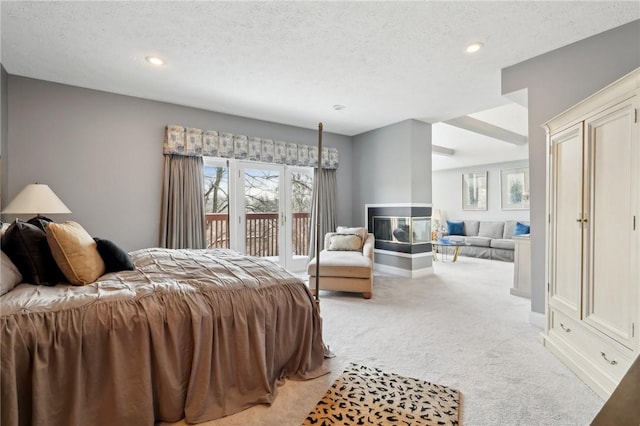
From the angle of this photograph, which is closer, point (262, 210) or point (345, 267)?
point (345, 267)

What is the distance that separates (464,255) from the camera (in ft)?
24.9

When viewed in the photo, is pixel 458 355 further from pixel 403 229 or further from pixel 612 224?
pixel 403 229

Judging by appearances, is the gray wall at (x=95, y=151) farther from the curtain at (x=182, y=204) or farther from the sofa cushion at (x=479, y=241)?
the sofa cushion at (x=479, y=241)

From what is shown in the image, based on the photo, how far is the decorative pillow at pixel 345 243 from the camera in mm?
4551

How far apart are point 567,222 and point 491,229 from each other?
5925 mm

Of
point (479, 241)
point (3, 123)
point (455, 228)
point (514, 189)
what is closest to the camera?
point (3, 123)

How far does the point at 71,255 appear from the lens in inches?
69.3

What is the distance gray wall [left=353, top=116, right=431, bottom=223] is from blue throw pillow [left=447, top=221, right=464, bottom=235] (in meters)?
3.59

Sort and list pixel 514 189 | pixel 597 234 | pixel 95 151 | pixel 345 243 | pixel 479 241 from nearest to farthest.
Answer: pixel 597 234
pixel 95 151
pixel 345 243
pixel 479 241
pixel 514 189

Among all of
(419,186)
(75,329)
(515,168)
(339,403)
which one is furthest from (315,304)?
(515,168)

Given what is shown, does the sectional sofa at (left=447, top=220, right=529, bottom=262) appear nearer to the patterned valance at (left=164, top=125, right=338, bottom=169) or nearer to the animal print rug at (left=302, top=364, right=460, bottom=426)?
the patterned valance at (left=164, top=125, right=338, bottom=169)

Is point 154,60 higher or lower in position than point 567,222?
higher

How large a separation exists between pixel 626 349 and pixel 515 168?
6965 millimetres

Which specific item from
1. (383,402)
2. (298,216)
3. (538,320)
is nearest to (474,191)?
(298,216)
